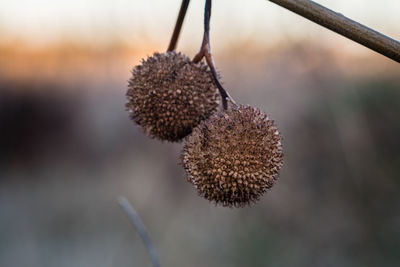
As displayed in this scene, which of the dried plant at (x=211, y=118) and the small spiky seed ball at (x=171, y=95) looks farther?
the small spiky seed ball at (x=171, y=95)

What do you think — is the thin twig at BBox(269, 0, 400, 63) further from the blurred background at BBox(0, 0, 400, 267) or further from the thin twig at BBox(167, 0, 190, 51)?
the blurred background at BBox(0, 0, 400, 267)

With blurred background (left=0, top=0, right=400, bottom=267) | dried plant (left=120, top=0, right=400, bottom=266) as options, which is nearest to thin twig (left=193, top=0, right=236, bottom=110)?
dried plant (left=120, top=0, right=400, bottom=266)

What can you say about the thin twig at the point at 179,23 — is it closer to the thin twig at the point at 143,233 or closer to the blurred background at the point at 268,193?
the thin twig at the point at 143,233

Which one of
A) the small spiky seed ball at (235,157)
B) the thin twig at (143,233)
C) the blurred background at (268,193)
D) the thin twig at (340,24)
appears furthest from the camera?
the blurred background at (268,193)

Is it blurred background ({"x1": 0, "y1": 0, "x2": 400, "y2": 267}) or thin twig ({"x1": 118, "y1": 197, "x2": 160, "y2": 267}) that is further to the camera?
blurred background ({"x1": 0, "y1": 0, "x2": 400, "y2": 267})

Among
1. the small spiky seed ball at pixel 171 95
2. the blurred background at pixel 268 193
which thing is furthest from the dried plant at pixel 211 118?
the blurred background at pixel 268 193

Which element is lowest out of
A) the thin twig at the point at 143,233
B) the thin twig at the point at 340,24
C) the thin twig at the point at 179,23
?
the thin twig at the point at 143,233

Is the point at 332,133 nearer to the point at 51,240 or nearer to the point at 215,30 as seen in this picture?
the point at 215,30

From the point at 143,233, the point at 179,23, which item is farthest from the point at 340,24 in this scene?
the point at 143,233
